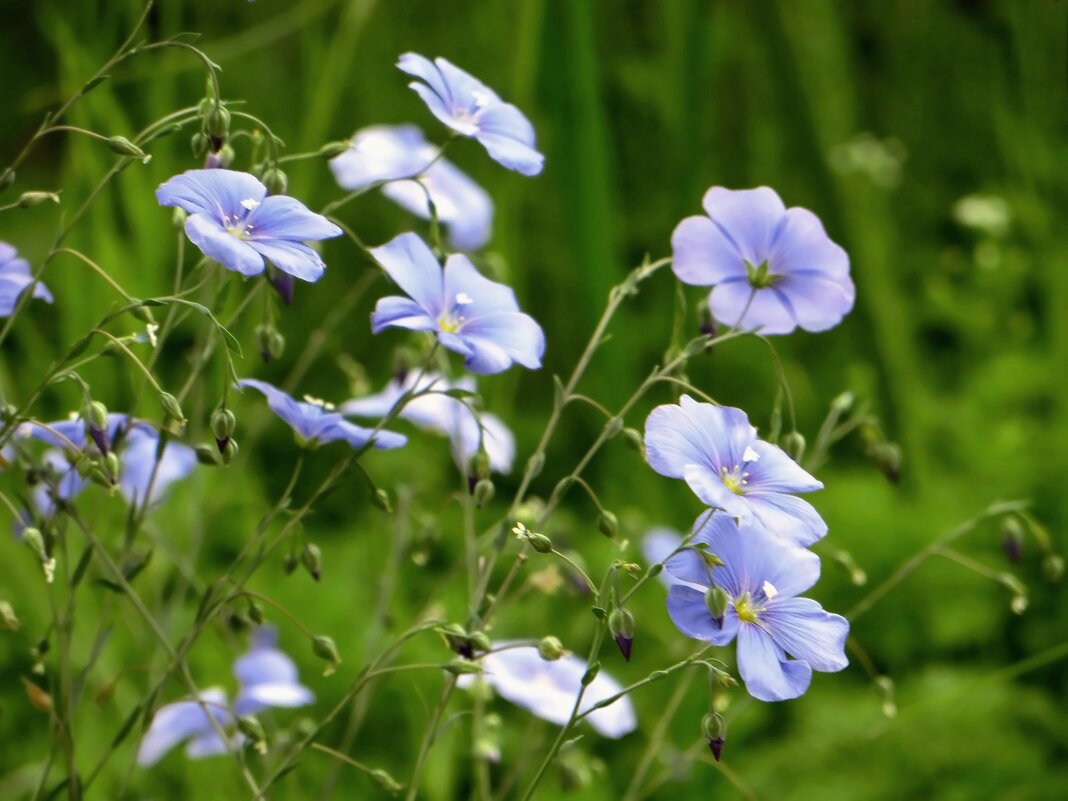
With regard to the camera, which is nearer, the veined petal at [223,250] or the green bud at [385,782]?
the veined petal at [223,250]

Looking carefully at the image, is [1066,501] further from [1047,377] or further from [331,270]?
[331,270]

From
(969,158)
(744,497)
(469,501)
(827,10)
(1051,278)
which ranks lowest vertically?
(969,158)

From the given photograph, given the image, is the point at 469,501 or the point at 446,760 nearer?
the point at 469,501

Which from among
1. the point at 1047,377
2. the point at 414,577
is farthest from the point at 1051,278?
the point at 414,577

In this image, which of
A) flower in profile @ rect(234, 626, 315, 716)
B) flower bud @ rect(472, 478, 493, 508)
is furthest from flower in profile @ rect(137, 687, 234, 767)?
flower bud @ rect(472, 478, 493, 508)

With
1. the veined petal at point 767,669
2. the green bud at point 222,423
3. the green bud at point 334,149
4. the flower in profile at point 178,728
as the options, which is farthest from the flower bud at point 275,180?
the flower in profile at point 178,728

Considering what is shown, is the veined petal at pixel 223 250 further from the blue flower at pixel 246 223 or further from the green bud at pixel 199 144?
the green bud at pixel 199 144

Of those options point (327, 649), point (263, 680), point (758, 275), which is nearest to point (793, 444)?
point (758, 275)
